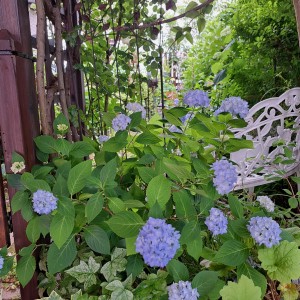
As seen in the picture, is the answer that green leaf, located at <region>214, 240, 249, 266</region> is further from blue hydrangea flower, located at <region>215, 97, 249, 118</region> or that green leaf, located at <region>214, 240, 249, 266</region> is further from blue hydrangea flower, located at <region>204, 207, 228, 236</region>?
blue hydrangea flower, located at <region>215, 97, 249, 118</region>

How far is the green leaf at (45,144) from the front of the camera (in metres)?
0.86

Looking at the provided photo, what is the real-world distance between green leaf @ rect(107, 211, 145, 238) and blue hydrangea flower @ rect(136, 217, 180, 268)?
60 mm

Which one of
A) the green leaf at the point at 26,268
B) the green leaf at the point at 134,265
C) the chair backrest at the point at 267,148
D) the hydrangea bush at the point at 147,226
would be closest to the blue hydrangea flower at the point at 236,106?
the hydrangea bush at the point at 147,226

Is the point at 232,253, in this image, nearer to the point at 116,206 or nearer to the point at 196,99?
the point at 116,206

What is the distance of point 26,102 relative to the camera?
85 cm

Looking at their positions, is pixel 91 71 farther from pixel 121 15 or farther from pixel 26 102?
pixel 26 102

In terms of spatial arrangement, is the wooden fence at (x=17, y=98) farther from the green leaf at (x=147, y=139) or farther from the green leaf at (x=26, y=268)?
the green leaf at (x=147, y=139)

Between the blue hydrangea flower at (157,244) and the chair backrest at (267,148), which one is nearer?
the blue hydrangea flower at (157,244)

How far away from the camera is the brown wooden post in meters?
0.79

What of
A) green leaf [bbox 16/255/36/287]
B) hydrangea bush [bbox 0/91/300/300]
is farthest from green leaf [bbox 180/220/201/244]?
green leaf [bbox 16/255/36/287]

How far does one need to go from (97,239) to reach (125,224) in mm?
84

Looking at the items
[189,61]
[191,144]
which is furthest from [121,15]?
[189,61]

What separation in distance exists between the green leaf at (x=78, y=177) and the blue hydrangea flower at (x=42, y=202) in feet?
0.17

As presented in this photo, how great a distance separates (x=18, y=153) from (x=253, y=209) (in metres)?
0.64
